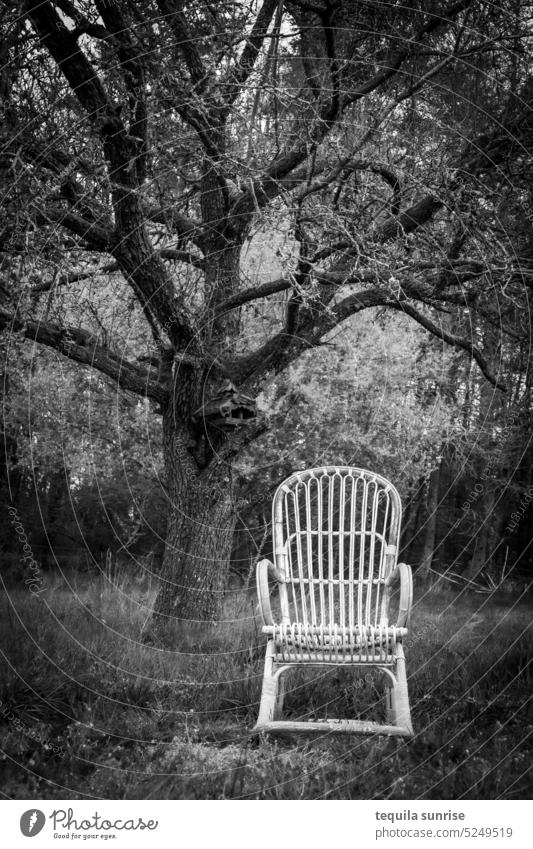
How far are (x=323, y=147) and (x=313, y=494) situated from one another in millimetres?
4337

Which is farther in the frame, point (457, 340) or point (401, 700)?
point (457, 340)

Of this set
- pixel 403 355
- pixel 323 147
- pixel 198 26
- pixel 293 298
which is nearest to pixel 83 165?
pixel 198 26

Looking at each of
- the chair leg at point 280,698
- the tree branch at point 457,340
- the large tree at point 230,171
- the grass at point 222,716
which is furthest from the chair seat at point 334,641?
the tree branch at point 457,340

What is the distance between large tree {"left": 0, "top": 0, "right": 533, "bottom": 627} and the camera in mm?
4059

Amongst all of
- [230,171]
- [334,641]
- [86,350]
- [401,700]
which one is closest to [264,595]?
[334,641]

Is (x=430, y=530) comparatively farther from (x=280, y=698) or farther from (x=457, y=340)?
(x=280, y=698)

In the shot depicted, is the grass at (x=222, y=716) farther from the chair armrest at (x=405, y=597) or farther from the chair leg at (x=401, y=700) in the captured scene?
the chair armrest at (x=405, y=597)

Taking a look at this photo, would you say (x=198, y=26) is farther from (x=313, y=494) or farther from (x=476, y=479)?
(x=476, y=479)

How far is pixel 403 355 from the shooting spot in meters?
7.77

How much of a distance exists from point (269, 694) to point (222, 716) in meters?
0.56

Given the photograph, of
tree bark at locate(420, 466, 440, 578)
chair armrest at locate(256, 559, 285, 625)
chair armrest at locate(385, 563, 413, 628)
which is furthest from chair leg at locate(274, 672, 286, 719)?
tree bark at locate(420, 466, 440, 578)

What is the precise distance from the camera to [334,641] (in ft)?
11.4

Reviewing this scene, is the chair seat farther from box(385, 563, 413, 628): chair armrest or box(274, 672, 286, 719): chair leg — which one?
box(274, 672, 286, 719): chair leg

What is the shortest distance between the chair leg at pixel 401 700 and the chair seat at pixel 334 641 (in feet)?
0.13
